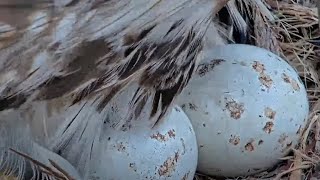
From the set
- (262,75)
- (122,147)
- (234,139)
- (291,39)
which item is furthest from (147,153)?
(291,39)

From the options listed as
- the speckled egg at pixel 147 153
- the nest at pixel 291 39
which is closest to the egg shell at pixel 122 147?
the speckled egg at pixel 147 153

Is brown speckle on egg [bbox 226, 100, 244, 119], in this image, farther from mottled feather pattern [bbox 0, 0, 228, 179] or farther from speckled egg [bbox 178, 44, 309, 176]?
mottled feather pattern [bbox 0, 0, 228, 179]

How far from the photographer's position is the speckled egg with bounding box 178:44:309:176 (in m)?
1.80

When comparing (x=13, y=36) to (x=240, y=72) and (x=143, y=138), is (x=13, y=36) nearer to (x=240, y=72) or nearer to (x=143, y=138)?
(x=143, y=138)

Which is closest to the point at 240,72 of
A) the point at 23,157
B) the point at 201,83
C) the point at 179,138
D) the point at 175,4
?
the point at 201,83

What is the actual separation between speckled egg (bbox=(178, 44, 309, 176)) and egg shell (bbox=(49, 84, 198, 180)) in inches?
4.6

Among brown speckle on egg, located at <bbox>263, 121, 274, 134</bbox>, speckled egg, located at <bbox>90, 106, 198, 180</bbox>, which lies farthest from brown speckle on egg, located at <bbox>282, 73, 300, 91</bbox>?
speckled egg, located at <bbox>90, 106, 198, 180</bbox>

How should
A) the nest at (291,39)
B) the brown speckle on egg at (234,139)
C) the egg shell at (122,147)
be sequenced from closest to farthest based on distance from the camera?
1. the egg shell at (122,147)
2. the brown speckle on egg at (234,139)
3. the nest at (291,39)

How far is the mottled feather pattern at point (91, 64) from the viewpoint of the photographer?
1454 mm

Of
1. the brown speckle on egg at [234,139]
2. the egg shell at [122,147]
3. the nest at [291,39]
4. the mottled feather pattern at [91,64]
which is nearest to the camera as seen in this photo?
the mottled feather pattern at [91,64]

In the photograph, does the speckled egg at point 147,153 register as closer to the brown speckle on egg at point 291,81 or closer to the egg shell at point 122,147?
the egg shell at point 122,147

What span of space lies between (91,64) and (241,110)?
41 cm

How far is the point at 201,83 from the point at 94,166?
0.98ft

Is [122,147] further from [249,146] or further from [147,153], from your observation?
[249,146]
